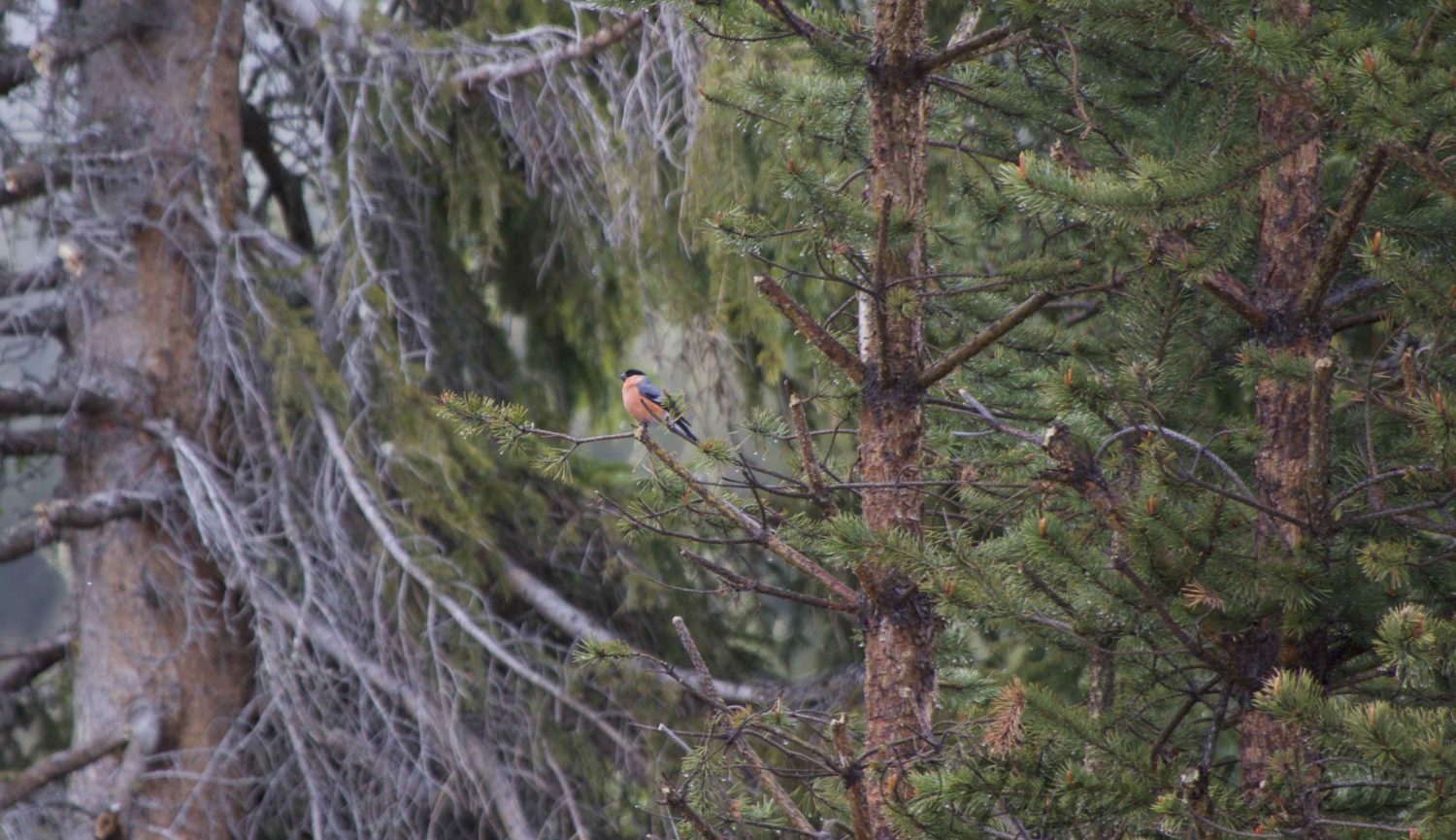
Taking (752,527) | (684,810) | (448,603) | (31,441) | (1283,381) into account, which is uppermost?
(1283,381)

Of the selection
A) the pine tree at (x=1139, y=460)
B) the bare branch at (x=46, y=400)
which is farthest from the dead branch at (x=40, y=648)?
the pine tree at (x=1139, y=460)

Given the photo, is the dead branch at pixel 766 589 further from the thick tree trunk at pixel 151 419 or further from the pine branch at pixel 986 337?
the thick tree trunk at pixel 151 419

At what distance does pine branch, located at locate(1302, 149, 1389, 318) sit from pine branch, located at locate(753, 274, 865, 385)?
1.07m

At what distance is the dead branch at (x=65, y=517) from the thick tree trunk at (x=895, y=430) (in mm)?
4287

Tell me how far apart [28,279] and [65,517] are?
142 cm

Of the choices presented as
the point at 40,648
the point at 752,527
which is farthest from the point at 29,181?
the point at 752,527

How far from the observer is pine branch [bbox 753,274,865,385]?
2.87m

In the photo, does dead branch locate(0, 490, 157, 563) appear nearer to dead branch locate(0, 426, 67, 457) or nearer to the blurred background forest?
the blurred background forest

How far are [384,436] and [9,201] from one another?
2.24 metres

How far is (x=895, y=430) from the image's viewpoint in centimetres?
319

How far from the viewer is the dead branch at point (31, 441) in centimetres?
650

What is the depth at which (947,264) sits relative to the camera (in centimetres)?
431

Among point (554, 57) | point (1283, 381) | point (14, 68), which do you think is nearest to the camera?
point (1283, 381)

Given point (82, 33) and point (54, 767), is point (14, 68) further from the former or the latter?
point (54, 767)
